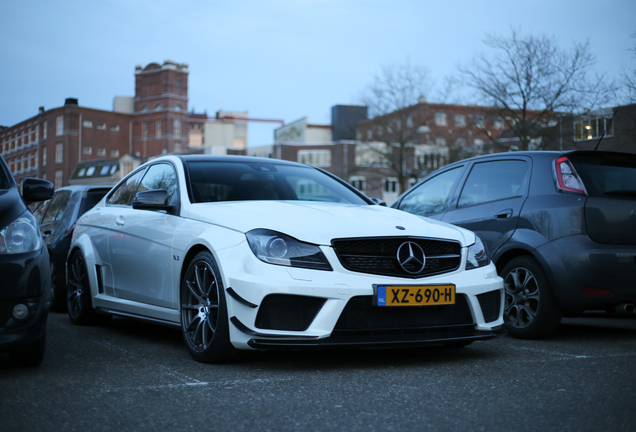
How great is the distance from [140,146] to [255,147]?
1610 cm

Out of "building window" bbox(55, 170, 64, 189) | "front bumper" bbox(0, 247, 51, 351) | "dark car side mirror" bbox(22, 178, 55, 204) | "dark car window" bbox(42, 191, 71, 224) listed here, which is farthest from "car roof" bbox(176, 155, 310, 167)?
"building window" bbox(55, 170, 64, 189)

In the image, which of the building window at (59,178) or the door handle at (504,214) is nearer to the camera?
the door handle at (504,214)

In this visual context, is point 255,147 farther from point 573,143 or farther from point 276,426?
point 276,426

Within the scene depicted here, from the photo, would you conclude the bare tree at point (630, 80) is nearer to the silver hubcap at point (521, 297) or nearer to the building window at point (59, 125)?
the silver hubcap at point (521, 297)

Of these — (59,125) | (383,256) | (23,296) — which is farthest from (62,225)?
(59,125)

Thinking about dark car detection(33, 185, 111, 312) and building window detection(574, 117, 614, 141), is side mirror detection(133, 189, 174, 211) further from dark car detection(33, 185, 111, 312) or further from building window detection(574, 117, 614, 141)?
building window detection(574, 117, 614, 141)

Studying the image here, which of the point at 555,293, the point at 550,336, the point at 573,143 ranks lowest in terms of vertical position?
the point at 550,336

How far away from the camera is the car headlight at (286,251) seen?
13.4 feet

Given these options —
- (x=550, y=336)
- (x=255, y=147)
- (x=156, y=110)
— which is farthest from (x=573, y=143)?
(x=156, y=110)

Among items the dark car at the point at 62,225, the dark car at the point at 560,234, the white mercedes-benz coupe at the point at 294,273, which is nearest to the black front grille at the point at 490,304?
the white mercedes-benz coupe at the point at 294,273

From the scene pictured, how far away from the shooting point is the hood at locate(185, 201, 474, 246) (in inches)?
166

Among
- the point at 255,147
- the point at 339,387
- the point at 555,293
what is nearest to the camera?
the point at 339,387

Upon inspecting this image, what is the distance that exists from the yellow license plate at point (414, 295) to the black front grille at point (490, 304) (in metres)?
0.31

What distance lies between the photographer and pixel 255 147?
90938 mm
